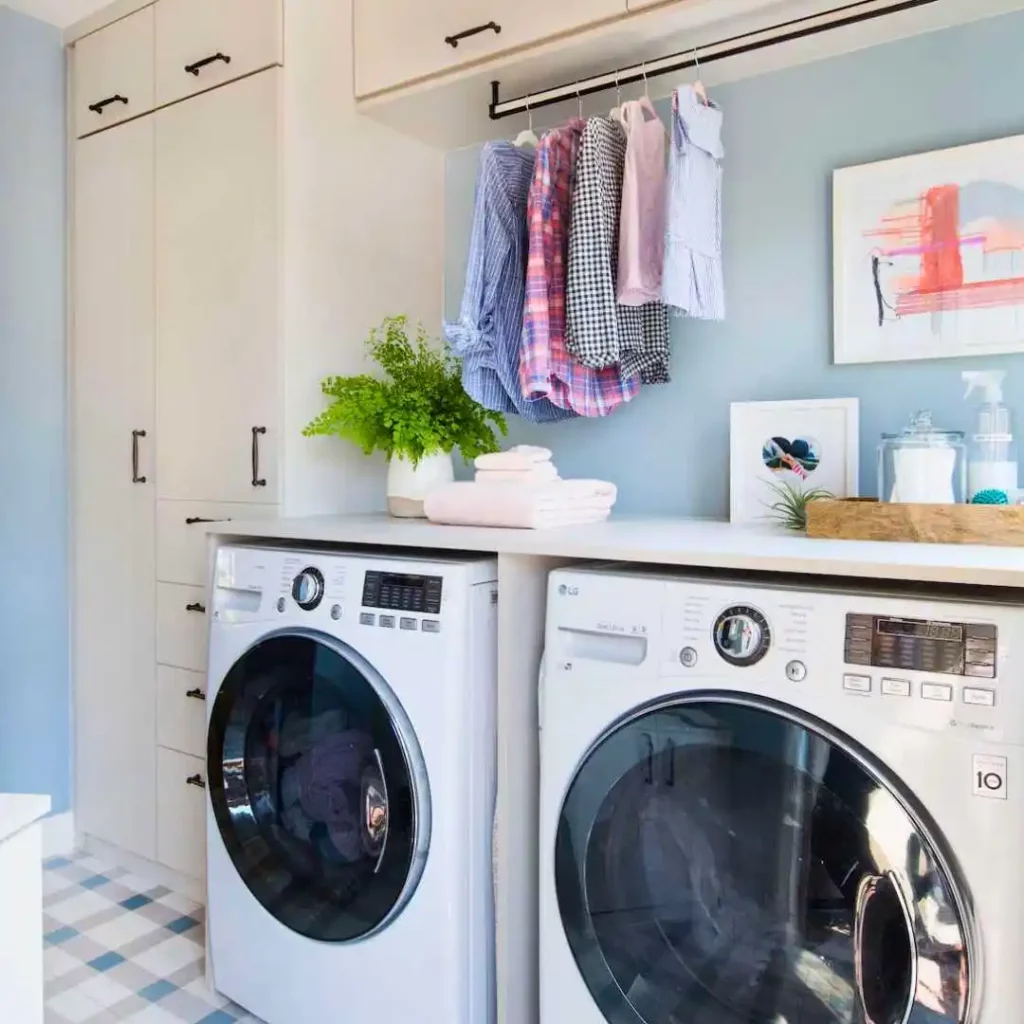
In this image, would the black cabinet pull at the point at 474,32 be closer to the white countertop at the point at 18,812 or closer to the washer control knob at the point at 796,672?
the washer control knob at the point at 796,672

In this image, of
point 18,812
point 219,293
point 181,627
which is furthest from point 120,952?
point 219,293

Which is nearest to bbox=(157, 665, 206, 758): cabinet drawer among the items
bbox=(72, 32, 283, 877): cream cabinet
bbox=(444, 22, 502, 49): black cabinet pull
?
bbox=(72, 32, 283, 877): cream cabinet

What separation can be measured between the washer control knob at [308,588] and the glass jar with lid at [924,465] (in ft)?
3.38

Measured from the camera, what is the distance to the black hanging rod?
65.1 inches

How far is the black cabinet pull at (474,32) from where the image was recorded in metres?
1.82

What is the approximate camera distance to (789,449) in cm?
184

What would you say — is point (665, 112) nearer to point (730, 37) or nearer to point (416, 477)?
point (730, 37)

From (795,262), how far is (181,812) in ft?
6.47

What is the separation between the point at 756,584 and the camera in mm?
1218

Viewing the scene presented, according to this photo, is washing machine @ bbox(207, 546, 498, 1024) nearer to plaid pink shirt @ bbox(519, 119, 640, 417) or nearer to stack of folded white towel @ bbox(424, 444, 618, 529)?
stack of folded white towel @ bbox(424, 444, 618, 529)

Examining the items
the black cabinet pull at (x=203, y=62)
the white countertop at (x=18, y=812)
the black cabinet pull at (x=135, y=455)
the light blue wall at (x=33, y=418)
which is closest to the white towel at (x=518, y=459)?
the white countertop at (x=18, y=812)

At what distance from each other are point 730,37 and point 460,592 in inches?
49.2

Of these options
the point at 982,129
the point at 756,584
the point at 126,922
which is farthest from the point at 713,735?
the point at 126,922

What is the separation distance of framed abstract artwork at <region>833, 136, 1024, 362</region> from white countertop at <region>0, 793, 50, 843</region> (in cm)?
160
